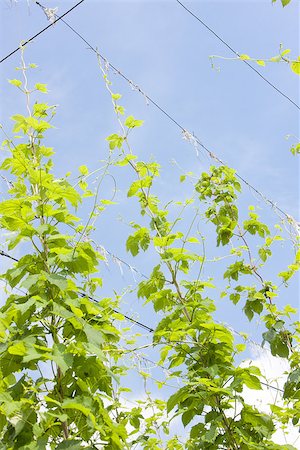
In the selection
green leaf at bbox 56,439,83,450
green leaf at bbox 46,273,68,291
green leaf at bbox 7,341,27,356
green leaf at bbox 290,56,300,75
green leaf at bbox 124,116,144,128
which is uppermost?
green leaf at bbox 124,116,144,128

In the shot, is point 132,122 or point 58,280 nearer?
point 58,280

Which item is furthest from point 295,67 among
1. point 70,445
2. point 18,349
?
point 70,445

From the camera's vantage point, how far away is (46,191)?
1946mm

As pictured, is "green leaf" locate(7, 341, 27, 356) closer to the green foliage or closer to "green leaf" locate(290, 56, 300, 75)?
the green foliage

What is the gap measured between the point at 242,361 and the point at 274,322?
59 centimetres

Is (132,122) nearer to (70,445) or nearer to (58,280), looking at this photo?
(58,280)

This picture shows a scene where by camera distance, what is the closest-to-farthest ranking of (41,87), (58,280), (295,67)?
(295,67) < (58,280) < (41,87)

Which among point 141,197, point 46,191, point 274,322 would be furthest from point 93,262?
point 274,322

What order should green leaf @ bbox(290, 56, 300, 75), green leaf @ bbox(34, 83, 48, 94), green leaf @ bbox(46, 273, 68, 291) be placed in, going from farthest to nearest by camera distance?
green leaf @ bbox(34, 83, 48, 94)
green leaf @ bbox(46, 273, 68, 291)
green leaf @ bbox(290, 56, 300, 75)

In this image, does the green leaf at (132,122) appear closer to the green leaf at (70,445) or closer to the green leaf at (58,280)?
the green leaf at (58,280)

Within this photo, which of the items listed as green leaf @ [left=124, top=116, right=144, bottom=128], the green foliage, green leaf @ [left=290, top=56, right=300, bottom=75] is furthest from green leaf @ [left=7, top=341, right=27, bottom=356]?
green leaf @ [left=124, top=116, right=144, bottom=128]

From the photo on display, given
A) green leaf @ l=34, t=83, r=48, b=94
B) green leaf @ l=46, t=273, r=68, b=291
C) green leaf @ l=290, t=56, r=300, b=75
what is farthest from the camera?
green leaf @ l=34, t=83, r=48, b=94

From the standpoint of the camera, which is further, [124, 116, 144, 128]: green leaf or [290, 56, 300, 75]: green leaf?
[124, 116, 144, 128]: green leaf

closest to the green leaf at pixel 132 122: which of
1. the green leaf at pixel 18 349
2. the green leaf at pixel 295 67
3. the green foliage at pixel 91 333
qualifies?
the green foliage at pixel 91 333
